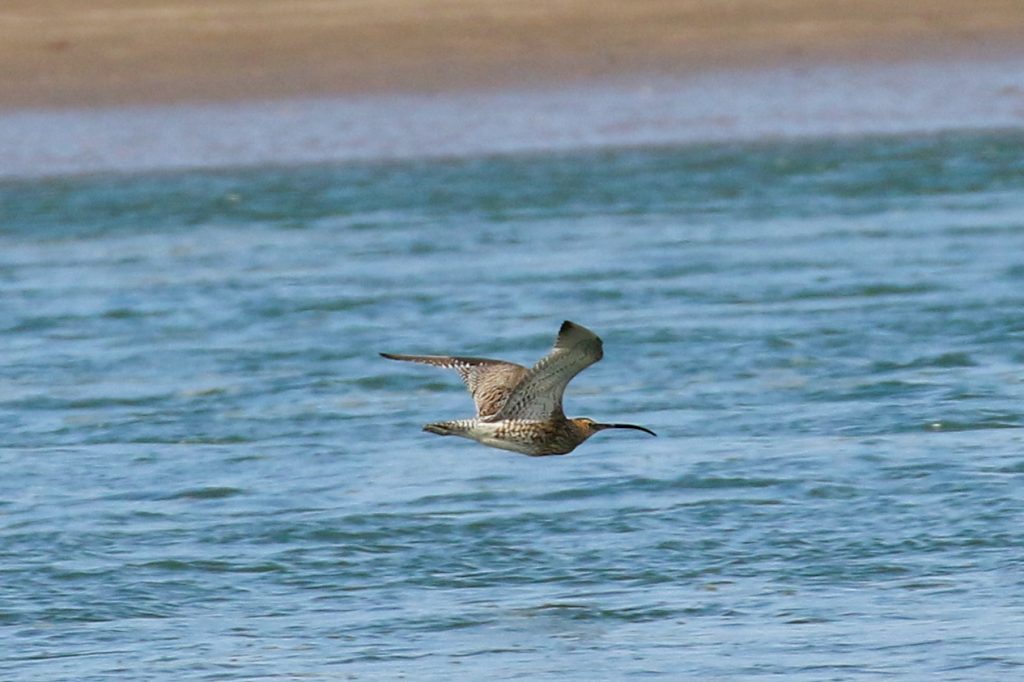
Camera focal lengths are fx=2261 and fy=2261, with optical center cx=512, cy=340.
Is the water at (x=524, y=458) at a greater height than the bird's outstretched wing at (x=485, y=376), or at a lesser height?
lesser

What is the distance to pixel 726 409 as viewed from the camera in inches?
459

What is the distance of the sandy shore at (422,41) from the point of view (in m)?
25.4

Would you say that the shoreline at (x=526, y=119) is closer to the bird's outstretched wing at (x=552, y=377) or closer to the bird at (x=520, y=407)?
the bird at (x=520, y=407)

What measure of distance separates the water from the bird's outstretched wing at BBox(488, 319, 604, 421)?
73 cm

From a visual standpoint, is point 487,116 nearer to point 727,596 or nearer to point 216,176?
point 216,176

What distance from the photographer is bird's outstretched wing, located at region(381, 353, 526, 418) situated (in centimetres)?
864

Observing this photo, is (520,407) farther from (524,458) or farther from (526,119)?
(526,119)

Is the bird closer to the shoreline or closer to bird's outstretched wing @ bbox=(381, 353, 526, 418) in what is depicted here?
bird's outstretched wing @ bbox=(381, 353, 526, 418)

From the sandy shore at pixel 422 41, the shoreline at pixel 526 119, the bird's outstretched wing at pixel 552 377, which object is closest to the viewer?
the bird's outstretched wing at pixel 552 377

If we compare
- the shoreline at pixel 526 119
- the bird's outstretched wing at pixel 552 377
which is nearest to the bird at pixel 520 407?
the bird's outstretched wing at pixel 552 377

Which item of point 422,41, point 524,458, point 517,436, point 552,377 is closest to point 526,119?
point 422,41

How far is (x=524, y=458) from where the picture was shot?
1130 cm

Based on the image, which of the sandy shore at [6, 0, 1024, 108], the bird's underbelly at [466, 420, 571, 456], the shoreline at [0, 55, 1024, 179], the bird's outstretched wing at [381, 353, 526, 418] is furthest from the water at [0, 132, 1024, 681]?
the sandy shore at [6, 0, 1024, 108]

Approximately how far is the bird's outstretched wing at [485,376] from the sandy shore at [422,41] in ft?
54.0
